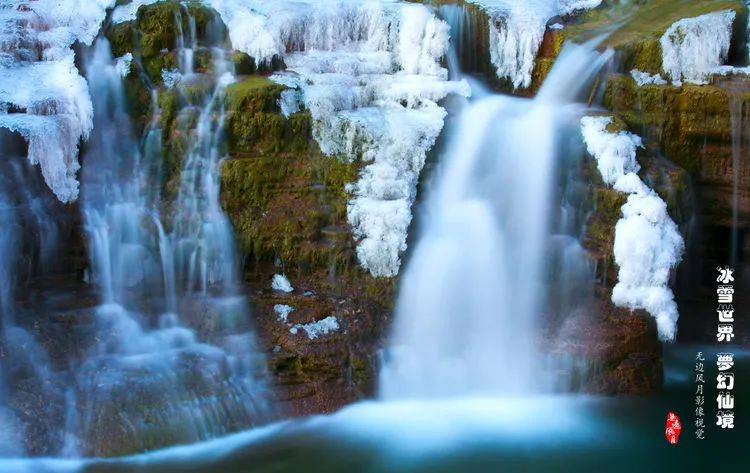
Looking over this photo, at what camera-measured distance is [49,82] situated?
10047mm

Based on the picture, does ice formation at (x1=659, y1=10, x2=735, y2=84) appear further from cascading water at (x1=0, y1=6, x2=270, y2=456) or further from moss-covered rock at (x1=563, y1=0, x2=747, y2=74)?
cascading water at (x1=0, y1=6, x2=270, y2=456)

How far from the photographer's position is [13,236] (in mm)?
9078

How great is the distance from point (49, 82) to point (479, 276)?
245 inches

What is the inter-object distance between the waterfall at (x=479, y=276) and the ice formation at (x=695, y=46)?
2.05 metres

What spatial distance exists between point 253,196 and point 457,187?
273cm

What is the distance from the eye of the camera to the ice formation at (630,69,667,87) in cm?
1104

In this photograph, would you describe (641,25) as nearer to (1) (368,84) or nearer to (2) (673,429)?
(1) (368,84)

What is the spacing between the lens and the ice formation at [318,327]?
9.25 m

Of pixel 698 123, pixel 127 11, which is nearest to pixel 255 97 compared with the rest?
pixel 127 11

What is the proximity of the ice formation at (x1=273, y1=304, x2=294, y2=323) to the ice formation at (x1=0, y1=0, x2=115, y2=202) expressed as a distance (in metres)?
2.94

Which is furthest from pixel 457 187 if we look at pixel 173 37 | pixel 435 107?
pixel 173 37

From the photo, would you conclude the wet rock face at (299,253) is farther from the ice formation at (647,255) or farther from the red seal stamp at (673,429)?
the red seal stamp at (673,429)

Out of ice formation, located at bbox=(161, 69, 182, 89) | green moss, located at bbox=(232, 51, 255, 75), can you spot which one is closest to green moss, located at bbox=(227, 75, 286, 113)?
green moss, located at bbox=(232, 51, 255, 75)

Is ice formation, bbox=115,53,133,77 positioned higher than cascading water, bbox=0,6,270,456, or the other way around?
ice formation, bbox=115,53,133,77
